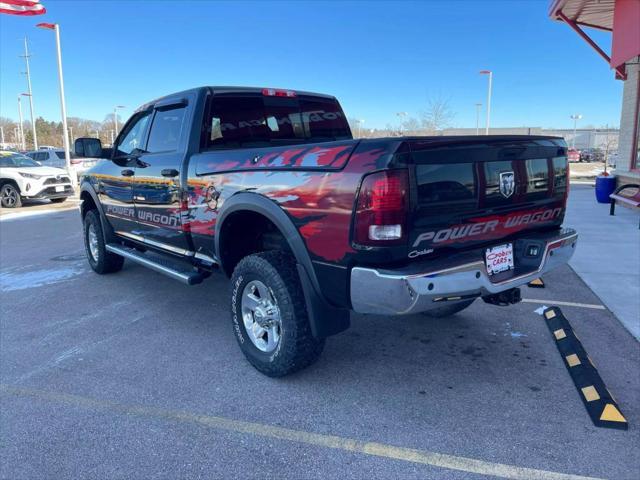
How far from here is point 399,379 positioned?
11.5 feet

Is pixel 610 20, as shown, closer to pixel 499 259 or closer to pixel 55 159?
pixel 499 259

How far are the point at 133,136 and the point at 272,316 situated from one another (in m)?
3.00

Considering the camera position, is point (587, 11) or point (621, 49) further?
point (587, 11)

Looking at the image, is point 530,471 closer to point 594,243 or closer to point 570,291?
point 570,291

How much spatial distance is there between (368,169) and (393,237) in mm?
377

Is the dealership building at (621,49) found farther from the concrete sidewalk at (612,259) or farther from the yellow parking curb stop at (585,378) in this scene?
the yellow parking curb stop at (585,378)

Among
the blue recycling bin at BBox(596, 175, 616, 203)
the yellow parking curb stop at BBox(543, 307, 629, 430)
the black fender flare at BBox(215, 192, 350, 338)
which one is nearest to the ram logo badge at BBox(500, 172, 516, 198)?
the black fender flare at BBox(215, 192, 350, 338)

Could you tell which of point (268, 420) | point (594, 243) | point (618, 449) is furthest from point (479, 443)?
point (594, 243)

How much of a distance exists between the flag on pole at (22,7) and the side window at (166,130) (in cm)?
1146

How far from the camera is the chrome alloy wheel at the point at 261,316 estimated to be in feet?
11.3

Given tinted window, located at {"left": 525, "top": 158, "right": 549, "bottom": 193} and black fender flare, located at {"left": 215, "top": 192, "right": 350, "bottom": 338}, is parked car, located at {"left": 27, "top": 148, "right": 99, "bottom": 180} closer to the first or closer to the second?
black fender flare, located at {"left": 215, "top": 192, "right": 350, "bottom": 338}

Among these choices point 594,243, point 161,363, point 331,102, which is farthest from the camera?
point 594,243

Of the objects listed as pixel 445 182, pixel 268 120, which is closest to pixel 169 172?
pixel 268 120

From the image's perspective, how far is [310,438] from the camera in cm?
283
